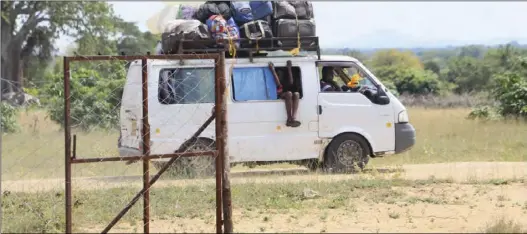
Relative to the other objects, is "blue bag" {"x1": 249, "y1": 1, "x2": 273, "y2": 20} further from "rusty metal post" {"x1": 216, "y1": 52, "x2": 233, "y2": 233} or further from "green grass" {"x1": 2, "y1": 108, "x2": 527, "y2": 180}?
"rusty metal post" {"x1": 216, "y1": 52, "x2": 233, "y2": 233}

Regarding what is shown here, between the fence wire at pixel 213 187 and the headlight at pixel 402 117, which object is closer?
the fence wire at pixel 213 187

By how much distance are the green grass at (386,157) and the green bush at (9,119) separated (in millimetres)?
248

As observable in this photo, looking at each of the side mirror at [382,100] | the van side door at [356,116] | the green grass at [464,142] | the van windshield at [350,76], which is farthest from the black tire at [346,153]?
the green grass at [464,142]

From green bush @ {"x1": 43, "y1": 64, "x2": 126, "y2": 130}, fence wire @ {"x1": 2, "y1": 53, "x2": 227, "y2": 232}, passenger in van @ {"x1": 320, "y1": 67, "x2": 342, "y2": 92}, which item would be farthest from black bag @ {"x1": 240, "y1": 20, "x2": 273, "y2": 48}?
green bush @ {"x1": 43, "y1": 64, "x2": 126, "y2": 130}

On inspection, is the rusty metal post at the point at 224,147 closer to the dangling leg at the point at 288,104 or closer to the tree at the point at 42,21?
the dangling leg at the point at 288,104

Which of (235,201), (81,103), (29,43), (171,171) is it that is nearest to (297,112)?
(171,171)

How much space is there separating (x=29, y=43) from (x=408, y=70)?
19223 mm

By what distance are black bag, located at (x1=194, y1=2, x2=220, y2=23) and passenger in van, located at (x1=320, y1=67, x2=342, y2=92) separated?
1903 millimetres

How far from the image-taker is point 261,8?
11820mm

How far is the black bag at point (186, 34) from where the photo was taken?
11.4 metres

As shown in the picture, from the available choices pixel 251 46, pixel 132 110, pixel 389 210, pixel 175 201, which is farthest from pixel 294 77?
pixel 389 210

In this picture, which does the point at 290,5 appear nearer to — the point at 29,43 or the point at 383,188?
the point at 383,188

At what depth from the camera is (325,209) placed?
876 centimetres

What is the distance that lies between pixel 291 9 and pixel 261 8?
442 millimetres
